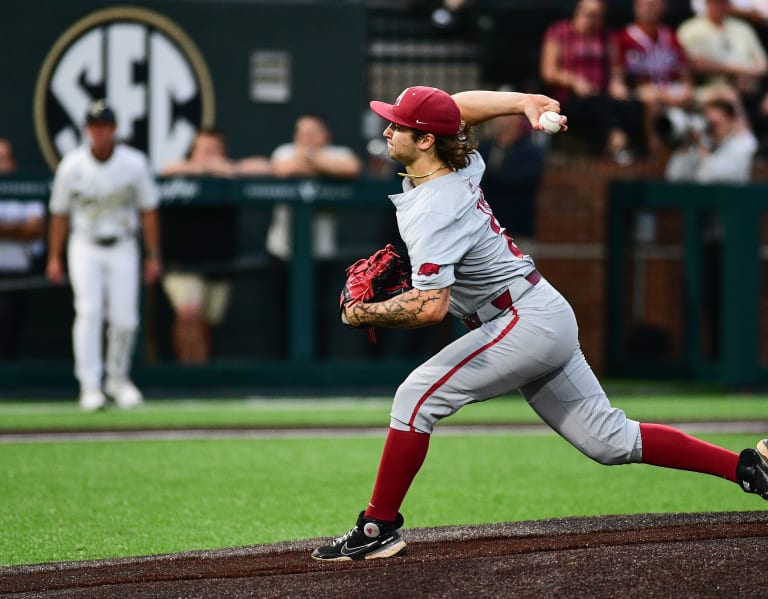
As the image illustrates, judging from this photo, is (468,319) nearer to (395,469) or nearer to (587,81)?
(395,469)

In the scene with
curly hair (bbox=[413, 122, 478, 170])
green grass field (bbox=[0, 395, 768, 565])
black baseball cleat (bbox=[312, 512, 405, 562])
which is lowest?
green grass field (bbox=[0, 395, 768, 565])

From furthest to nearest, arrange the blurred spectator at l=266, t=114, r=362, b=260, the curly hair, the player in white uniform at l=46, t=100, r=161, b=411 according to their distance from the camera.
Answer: the blurred spectator at l=266, t=114, r=362, b=260 < the player in white uniform at l=46, t=100, r=161, b=411 < the curly hair

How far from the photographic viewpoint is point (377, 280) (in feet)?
16.5

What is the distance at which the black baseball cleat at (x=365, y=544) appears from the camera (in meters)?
4.96

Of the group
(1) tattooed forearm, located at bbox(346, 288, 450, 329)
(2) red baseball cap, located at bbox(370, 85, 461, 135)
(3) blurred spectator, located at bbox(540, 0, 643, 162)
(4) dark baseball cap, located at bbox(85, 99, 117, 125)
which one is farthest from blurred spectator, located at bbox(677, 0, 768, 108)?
(1) tattooed forearm, located at bbox(346, 288, 450, 329)

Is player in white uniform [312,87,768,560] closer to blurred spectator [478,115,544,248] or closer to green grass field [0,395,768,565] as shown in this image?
green grass field [0,395,768,565]

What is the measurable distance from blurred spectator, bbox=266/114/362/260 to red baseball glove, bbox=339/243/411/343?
264 inches

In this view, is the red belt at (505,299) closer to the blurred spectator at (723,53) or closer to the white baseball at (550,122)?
the white baseball at (550,122)

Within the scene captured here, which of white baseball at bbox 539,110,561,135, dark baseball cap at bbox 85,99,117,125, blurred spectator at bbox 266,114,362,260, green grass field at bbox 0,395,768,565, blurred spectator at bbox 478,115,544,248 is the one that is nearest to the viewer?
white baseball at bbox 539,110,561,135

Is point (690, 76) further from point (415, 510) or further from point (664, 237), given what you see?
point (415, 510)

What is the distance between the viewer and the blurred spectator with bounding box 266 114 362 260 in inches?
463

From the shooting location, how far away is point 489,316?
17.0 ft

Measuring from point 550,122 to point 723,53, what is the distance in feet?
31.1

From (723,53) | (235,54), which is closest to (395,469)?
(235,54)
